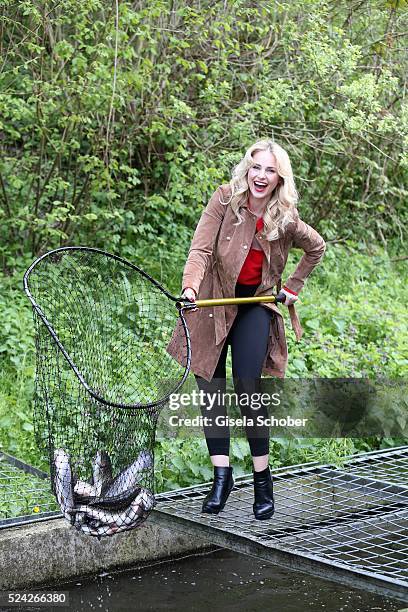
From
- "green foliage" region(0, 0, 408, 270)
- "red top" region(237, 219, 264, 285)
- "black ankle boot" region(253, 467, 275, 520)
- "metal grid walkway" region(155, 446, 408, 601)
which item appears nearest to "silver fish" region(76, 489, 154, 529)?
"metal grid walkway" region(155, 446, 408, 601)

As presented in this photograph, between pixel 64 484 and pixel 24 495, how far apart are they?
115 centimetres

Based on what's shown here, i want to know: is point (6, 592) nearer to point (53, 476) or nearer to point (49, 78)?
point (53, 476)

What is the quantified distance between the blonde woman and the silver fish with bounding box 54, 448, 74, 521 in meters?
0.75

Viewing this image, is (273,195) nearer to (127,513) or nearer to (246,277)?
(246,277)

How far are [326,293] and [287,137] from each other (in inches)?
62.7

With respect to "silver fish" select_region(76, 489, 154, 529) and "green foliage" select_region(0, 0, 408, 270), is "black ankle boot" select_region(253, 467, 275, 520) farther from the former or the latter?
"green foliage" select_region(0, 0, 408, 270)

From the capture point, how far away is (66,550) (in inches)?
202

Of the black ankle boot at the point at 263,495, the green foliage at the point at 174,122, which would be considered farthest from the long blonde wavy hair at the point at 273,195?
the green foliage at the point at 174,122

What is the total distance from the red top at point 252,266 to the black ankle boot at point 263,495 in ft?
3.10

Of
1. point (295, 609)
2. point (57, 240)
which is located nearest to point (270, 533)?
point (295, 609)

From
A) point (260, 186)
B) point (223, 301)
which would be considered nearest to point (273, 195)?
point (260, 186)

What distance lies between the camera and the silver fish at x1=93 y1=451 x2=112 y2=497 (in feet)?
15.1

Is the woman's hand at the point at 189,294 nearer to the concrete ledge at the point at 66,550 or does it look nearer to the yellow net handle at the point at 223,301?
the yellow net handle at the point at 223,301

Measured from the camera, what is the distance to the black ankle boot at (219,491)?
4.93 meters
